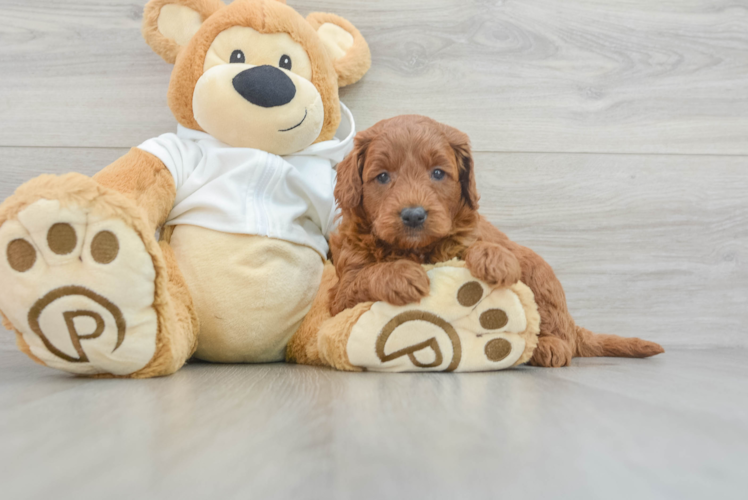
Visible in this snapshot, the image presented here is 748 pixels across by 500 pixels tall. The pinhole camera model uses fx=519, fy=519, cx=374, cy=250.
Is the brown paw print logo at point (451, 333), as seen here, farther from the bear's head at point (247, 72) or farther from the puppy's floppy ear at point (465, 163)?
the bear's head at point (247, 72)

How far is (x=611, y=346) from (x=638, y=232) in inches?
15.5

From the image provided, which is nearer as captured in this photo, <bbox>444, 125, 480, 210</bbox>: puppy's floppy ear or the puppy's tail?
<bbox>444, 125, 480, 210</bbox>: puppy's floppy ear

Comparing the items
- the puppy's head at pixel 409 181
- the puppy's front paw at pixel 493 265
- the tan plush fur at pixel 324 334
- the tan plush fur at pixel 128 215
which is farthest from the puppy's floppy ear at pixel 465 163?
the tan plush fur at pixel 128 215

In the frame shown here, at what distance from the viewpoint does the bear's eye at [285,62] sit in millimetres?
965

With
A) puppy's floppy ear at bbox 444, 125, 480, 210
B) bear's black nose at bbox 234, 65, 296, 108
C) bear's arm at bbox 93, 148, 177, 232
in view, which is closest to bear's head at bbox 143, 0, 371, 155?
bear's black nose at bbox 234, 65, 296, 108

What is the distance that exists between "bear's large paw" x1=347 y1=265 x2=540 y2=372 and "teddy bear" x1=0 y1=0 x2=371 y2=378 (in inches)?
8.3

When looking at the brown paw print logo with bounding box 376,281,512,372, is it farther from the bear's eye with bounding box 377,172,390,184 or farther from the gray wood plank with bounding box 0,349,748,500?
the bear's eye with bounding box 377,172,390,184

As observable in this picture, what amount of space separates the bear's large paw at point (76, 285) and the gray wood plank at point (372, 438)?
0.16 ft

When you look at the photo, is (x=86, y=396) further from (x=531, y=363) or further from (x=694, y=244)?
(x=694, y=244)

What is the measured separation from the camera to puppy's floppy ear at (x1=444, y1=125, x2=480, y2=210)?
0.84 m

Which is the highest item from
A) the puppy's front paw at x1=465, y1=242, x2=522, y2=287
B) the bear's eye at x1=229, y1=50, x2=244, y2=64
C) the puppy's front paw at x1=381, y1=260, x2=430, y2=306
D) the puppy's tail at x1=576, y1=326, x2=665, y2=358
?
the bear's eye at x1=229, y1=50, x2=244, y2=64

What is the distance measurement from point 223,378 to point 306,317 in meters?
0.22

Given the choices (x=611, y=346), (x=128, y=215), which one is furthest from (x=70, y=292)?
(x=611, y=346)

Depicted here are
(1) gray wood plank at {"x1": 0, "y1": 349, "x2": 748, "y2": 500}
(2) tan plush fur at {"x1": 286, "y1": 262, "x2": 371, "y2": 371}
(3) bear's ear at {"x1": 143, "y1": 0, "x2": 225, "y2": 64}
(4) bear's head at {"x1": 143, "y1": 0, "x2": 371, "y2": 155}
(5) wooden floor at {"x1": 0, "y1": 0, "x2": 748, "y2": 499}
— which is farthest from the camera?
(5) wooden floor at {"x1": 0, "y1": 0, "x2": 748, "y2": 499}
